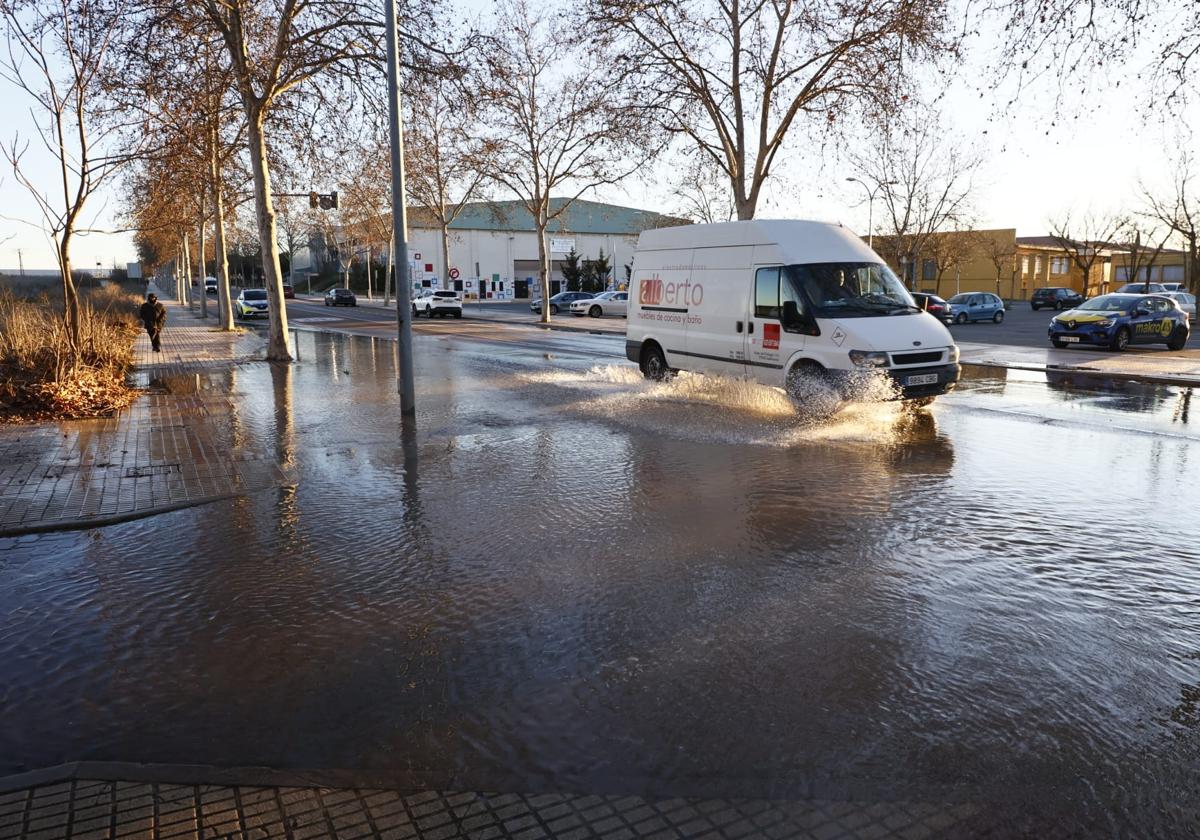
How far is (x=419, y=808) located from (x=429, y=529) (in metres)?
3.56

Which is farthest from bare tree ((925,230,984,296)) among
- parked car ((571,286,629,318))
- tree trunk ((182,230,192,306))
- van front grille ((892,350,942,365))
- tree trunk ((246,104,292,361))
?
van front grille ((892,350,942,365))

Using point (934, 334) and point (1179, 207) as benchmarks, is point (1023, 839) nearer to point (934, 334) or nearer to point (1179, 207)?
point (934, 334)

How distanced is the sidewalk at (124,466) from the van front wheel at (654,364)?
7.03 m

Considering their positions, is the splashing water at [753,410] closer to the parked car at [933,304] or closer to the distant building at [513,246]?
the parked car at [933,304]

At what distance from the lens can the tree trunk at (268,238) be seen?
1875 cm

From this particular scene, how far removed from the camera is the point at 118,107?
17.0 m

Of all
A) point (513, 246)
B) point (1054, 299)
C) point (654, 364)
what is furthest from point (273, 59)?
point (513, 246)

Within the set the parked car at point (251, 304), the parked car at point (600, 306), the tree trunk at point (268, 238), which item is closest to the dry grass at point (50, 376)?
the tree trunk at point (268, 238)

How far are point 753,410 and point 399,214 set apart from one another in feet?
19.1

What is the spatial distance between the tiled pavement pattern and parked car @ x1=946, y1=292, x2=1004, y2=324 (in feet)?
140

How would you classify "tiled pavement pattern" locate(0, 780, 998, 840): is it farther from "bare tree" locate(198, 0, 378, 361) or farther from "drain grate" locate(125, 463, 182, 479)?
"bare tree" locate(198, 0, 378, 361)

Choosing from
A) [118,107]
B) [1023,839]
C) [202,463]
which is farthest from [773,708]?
[118,107]

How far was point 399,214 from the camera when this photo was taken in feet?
38.5

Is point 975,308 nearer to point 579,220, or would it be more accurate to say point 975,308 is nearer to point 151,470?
point 151,470
